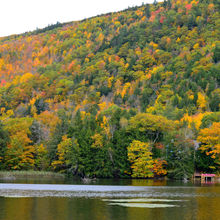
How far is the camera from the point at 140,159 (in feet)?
357

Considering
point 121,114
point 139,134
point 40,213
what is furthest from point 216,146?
point 40,213

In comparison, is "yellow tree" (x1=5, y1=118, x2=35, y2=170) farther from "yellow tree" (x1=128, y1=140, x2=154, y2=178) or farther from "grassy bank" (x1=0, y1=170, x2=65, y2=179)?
"yellow tree" (x1=128, y1=140, x2=154, y2=178)

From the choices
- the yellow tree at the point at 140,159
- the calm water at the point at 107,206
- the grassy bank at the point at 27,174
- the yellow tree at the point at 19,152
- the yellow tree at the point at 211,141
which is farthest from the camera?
the yellow tree at the point at 19,152

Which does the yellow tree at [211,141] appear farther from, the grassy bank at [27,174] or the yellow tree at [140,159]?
the grassy bank at [27,174]

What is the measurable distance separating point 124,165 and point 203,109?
295 feet

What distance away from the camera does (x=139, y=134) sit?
115125 mm

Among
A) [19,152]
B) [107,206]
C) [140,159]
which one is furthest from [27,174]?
[107,206]

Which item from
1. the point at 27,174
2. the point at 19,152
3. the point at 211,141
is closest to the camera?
the point at 211,141

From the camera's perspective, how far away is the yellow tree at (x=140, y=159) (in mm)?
108812

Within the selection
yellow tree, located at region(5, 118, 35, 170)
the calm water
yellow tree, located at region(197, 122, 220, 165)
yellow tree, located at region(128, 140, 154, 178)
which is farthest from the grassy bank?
the calm water

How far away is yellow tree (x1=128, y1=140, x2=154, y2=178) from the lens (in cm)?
10881

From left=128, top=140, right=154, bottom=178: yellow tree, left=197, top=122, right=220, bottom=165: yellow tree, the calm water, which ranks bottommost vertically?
the calm water

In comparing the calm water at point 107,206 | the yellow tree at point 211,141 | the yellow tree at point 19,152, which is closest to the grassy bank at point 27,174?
the yellow tree at point 19,152

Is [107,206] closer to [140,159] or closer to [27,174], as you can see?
[140,159]
